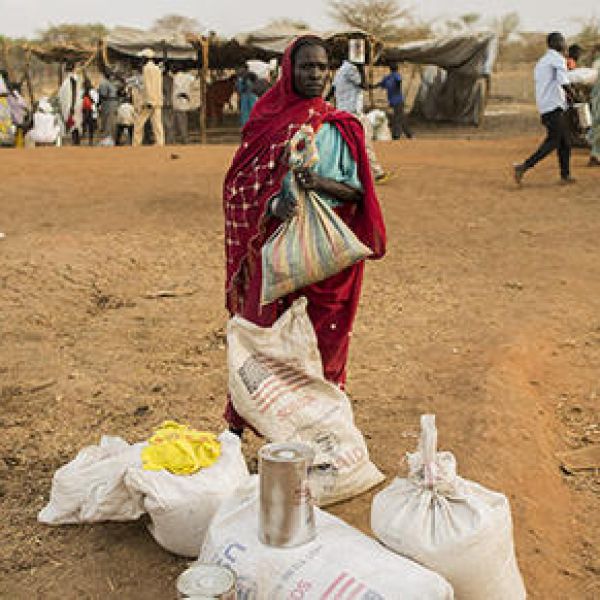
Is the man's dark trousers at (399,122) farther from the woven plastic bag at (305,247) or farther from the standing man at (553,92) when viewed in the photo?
the woven plastic bag at (305,247)

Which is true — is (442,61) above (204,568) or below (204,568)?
above

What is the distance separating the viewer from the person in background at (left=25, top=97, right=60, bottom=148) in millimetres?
14055

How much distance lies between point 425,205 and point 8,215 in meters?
3.93

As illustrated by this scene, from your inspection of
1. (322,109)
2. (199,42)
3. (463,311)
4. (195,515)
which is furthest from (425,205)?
(199,42)

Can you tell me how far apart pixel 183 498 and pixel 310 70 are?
1485 millimetres

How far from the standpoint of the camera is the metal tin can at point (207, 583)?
184 centimetres

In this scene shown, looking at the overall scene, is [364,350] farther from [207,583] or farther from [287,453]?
[207,583]

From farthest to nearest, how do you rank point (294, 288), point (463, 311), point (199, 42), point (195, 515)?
1. point (199, 42)
2. point (463, 311)
3. point (294, 288)
4. point (195, 515)

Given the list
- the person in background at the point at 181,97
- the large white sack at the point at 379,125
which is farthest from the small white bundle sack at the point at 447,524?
the person in background at the point at 181,97

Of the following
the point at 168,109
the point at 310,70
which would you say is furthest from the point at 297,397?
the point at 168,109

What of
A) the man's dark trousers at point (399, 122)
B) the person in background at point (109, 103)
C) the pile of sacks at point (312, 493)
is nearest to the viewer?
the pile of sacks at point (312, 493)

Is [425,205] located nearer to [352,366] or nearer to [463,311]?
[463,311]

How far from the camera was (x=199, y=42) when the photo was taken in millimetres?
14820

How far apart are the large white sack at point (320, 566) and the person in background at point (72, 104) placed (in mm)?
13786
